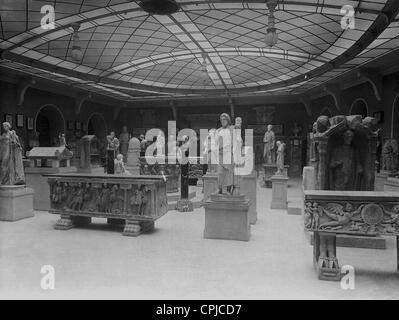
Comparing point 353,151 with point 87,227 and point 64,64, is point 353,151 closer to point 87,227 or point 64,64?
point 87,227

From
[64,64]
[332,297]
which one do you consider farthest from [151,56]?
[332,297]

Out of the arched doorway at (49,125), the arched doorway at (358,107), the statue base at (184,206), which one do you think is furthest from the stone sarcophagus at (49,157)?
the arched doorway at (358,107)

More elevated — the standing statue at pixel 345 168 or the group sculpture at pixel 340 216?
the standing statue at pixel 345 168

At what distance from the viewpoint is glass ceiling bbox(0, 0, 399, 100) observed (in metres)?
9.08

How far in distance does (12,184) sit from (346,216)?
7834 mm

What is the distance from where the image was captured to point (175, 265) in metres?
5.43

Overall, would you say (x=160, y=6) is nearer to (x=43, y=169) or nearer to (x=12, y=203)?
(x=43, y=169)

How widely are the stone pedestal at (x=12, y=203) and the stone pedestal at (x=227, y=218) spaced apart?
490cm

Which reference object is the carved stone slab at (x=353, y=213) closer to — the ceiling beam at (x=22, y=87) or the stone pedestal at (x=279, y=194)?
the stone pedestal at (x=279, y=194)

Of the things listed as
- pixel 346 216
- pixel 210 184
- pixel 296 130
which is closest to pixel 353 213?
pixel 346 216

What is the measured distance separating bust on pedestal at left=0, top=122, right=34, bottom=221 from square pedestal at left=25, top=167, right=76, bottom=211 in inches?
52.1

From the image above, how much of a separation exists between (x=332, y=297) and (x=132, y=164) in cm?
978

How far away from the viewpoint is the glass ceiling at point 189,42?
908 cm

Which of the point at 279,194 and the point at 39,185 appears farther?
the point at 279,194
